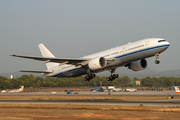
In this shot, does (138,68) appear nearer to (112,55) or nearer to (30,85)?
(112,55)

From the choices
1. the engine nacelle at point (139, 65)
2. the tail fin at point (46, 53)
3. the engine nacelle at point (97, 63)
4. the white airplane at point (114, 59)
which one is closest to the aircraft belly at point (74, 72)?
the white airplane at point (114, 59)

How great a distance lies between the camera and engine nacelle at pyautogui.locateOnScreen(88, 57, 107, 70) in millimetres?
46719

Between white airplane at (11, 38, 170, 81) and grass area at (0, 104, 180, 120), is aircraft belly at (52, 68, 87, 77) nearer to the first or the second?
white airplane at (11, 38, 170, 81)

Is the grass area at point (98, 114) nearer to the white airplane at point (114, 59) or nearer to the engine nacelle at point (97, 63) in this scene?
the white airplane at point (114, 59)

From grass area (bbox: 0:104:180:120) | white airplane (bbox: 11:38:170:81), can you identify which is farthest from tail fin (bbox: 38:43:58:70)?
grass area (bbox: 0:104:180:120)

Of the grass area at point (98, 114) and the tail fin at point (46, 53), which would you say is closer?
the grass area at point (98, 114)

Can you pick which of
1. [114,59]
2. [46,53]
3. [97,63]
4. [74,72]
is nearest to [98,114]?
[114,59]

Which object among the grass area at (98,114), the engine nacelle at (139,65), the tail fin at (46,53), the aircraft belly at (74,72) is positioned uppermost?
the tail fin at (46,53)

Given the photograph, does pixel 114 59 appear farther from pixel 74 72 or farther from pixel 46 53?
pixel 46 53

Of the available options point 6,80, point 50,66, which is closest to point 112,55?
point 50,66

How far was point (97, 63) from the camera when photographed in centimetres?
4678

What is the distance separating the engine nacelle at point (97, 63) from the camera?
46719 mm

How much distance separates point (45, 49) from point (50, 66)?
508 centimetres

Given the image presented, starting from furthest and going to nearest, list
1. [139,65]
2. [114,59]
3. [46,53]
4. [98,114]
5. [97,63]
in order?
[46,53] → [139,65] → [97,63] → [114,59] → [98,114]
